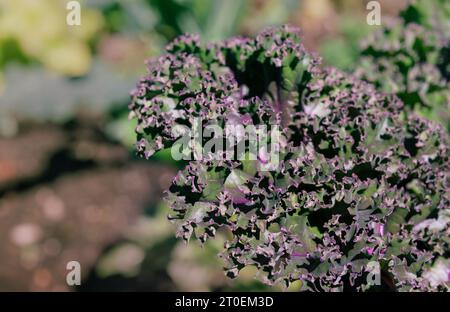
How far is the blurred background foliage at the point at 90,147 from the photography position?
13.0ft

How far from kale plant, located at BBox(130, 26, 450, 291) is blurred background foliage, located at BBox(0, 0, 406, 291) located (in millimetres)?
1469

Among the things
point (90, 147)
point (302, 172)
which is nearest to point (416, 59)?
point (302, 172)

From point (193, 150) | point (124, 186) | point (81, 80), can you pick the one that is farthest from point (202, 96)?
point (81, 80)

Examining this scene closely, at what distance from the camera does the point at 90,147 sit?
15.5 ft

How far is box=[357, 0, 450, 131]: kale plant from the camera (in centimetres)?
271

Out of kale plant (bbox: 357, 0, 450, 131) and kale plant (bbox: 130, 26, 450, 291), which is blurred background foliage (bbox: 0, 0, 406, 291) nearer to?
kale plant (bbox: 357, 0, 450, 131)

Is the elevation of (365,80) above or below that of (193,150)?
above

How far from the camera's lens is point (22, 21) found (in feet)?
15.5

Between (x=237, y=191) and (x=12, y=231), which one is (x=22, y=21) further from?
(x=237, y=191)

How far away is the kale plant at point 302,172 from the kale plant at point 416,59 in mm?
327

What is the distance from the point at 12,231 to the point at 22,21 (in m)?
1.67
